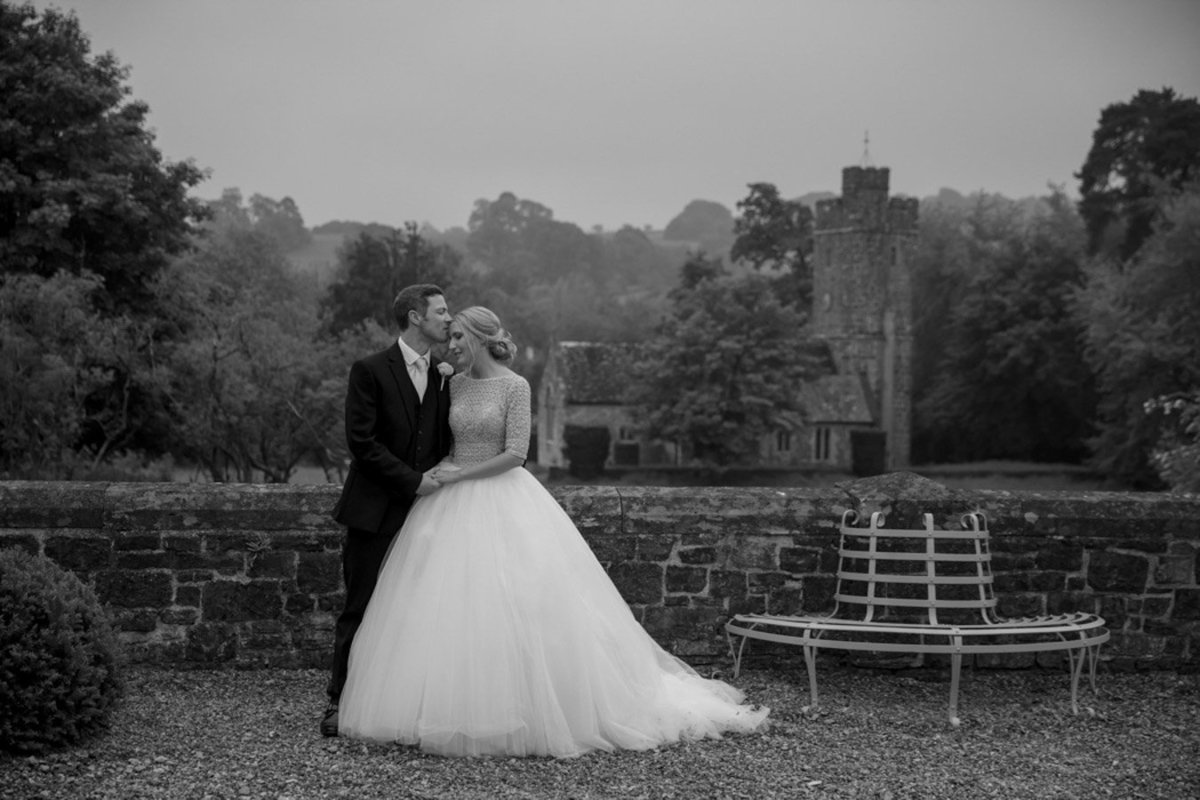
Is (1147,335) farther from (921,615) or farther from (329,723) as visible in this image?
(329,723)

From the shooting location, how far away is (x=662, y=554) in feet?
24.9

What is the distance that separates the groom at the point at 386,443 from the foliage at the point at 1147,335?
3820cm

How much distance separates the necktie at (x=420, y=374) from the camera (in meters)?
6.36

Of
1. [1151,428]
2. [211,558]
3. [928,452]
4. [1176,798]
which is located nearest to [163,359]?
[211,558]

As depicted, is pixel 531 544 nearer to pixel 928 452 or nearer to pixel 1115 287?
pixel 1115 287

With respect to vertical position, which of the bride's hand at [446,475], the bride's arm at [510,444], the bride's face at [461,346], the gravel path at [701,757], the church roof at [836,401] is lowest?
the gravel path at [701,757]

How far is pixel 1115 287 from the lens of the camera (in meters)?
45.4

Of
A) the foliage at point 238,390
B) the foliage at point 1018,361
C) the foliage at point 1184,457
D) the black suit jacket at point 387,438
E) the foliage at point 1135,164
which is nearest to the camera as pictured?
the black suit jacket at point 387,438

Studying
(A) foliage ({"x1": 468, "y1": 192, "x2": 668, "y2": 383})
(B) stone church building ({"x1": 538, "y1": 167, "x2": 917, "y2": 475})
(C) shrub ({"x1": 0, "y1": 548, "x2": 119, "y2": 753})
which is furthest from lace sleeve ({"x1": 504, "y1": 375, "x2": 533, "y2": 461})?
(A) foliage ({"x1": 468, "y1": 192, "x2": 668, "y2": 383})

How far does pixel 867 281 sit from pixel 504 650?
69.5 meters

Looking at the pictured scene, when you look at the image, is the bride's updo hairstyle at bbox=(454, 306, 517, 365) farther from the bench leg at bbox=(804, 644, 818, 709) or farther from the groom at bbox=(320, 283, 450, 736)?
the bench leg at bbox=(804, 644, 818, 709)

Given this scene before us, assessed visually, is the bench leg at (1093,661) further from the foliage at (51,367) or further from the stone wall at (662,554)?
the foliage at (51,367)

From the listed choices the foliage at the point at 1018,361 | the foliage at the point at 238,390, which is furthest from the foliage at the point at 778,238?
the foliage at the point at 238,390

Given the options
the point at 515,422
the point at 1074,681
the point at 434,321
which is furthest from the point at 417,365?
the point at 1074,681
